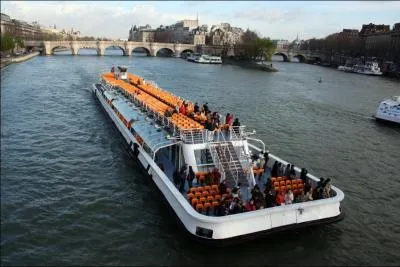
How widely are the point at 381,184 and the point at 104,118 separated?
69.5 feet

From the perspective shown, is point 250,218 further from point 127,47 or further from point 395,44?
point 127,47

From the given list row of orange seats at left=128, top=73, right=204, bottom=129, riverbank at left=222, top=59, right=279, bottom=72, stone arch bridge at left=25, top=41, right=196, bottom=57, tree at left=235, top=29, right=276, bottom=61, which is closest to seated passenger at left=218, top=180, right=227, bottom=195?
row of orange seats at left=128, top=73, right=204, bottom=129

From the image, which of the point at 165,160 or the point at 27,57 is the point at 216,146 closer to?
the point at 165,160

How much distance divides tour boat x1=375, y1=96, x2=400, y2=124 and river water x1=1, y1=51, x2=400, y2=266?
1149 mm

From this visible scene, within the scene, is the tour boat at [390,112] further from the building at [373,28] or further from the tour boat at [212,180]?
the building at [373,28]

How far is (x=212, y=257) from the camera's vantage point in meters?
13.2

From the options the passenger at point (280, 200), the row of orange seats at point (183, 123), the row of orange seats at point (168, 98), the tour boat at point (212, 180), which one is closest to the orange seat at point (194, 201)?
the tour boat at point (212, 180)

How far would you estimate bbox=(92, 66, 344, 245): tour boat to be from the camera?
1329 cm

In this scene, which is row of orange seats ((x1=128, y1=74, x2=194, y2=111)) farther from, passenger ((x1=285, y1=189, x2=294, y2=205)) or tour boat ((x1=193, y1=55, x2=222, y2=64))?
tour boat ((x1=193, y1=55, x2=222, y2=64))

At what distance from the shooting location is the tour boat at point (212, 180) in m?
13.3

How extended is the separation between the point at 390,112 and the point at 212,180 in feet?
89.8

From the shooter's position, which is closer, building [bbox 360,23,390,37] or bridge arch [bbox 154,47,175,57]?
building [bbox 360,23,390,37]

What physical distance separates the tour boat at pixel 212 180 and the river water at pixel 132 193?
73 cm

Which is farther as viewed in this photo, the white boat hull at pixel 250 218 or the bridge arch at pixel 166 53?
the bridge arch at pixel 166 53
